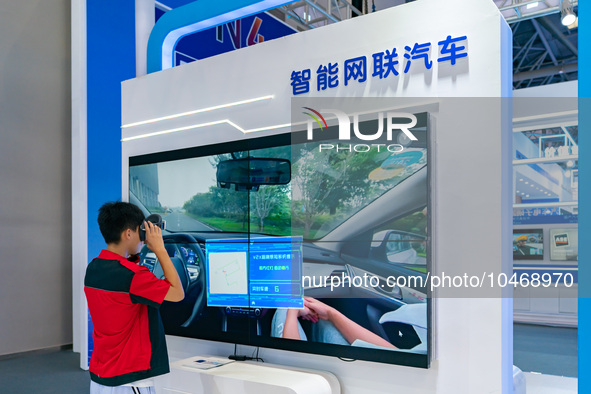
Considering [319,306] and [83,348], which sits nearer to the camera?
[319,306]

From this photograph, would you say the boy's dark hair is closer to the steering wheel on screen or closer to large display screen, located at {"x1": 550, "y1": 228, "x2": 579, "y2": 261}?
the steering wheel on screen

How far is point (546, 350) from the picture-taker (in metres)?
6.70

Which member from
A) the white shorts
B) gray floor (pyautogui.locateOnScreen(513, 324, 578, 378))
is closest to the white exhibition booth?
the white shorts

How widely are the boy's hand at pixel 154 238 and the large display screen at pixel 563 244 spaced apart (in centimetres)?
834

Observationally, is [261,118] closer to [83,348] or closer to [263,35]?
[83,348]

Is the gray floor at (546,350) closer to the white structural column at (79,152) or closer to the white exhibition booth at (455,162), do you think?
the white exhibition booth at (455,162)

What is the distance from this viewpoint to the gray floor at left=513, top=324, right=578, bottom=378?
5.69 m

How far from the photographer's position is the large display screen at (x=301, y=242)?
3.00 meters

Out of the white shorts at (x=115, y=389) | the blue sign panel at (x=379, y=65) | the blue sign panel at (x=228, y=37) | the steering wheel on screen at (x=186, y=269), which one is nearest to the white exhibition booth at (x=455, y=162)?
the blue sign panel at (x=379, y=65)

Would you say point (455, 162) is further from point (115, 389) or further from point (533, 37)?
point (533, 37)

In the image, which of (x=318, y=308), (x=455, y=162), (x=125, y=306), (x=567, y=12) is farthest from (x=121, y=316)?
(x=567, y=12)

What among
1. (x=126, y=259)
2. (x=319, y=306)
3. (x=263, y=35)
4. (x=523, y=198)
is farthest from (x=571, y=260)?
(x=126, y=259)

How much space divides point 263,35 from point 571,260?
6.45 metres

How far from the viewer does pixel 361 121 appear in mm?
3195
